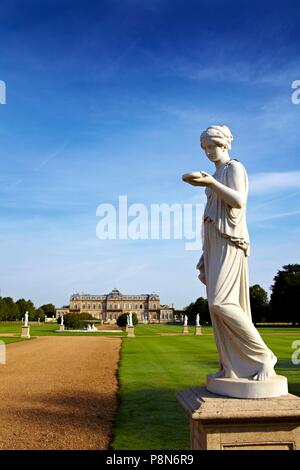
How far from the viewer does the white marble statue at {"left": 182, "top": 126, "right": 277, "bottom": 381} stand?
15.7ft

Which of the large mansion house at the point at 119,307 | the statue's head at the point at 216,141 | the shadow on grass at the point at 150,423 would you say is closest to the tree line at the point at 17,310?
the large mansion house at the point at 119,307

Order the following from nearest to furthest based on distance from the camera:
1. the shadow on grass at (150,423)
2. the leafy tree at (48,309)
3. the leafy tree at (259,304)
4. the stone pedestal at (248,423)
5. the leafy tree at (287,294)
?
the stone pedestal at (248,423)
the shadow on grass at (150,423)
the leafy tree at (287,294)
the leafy tree at (259,304)
the leafy tree at (48,309)

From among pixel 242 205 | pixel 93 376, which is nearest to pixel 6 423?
pixel 93 376

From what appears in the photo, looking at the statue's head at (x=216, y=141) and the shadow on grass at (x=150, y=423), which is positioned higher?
the statue's head at (x=216, y=141)

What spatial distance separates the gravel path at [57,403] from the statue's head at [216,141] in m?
5.45

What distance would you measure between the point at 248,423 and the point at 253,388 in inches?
14.3

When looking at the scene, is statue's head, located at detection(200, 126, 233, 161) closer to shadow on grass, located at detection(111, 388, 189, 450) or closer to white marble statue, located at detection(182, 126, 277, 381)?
white marble statue, located at detection(182, 126, 277, 381)

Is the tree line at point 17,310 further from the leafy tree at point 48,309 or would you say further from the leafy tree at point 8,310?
the leafy tree at point 48,309

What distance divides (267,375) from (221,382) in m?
0.48

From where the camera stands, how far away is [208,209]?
5277 millimetres

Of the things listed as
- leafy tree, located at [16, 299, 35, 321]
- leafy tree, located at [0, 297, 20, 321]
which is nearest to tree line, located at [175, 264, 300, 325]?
leafy tree, located at [0, 297, 20, 321]

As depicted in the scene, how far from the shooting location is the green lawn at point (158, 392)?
27.5 ft

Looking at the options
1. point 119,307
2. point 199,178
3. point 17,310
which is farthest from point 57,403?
point 119,307
